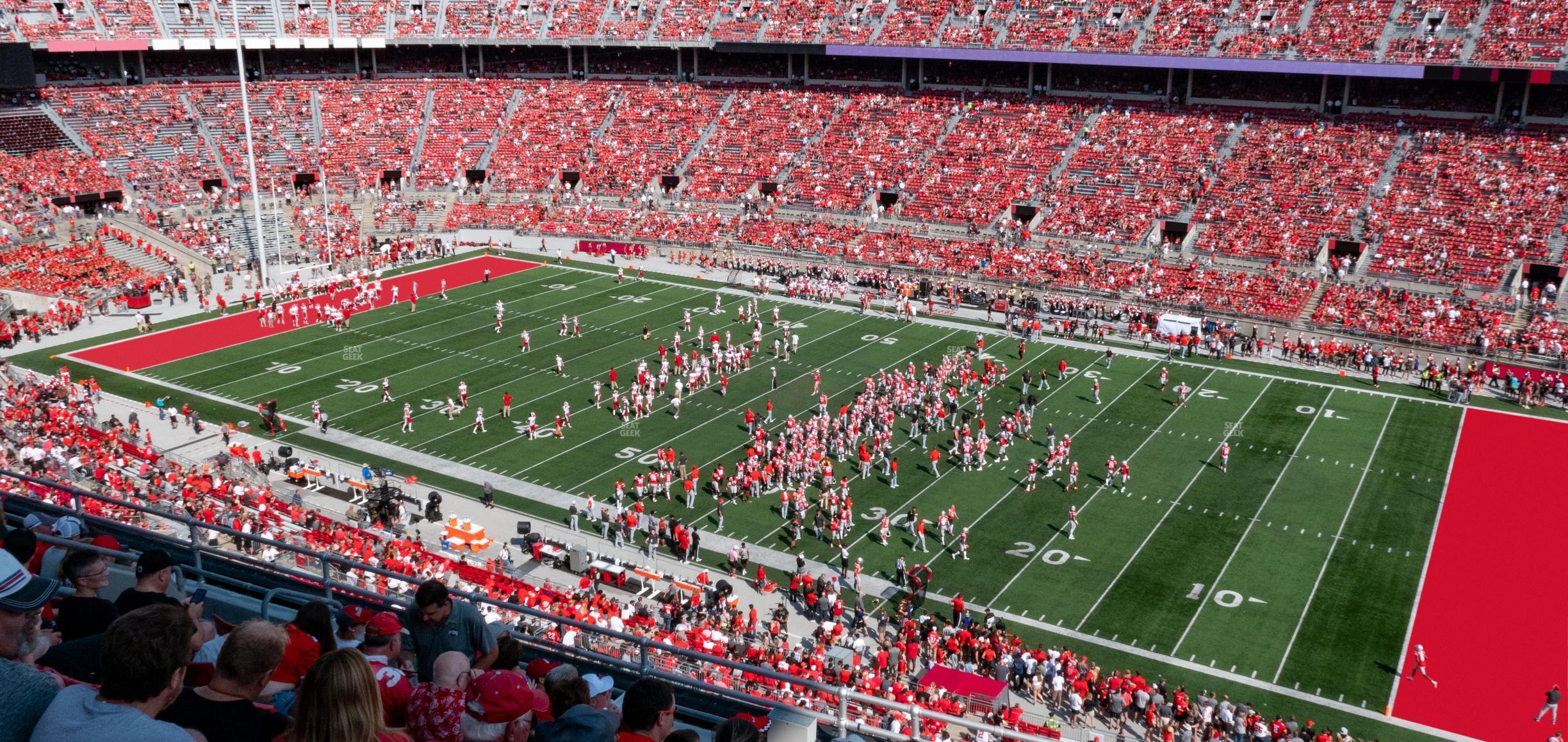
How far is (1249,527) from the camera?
2567 centimetres

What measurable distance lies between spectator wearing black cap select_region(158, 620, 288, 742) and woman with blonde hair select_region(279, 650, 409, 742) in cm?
48

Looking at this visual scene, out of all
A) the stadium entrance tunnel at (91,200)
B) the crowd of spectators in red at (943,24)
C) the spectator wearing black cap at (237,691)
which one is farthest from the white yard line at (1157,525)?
the stadium entrance tunnel at (91,200)

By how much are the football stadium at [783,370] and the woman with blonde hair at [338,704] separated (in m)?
0.02

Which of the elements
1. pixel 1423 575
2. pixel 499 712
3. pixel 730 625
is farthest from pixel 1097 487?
pixel 499 712

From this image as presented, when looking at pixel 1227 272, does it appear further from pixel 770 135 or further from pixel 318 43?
pixel 318 43

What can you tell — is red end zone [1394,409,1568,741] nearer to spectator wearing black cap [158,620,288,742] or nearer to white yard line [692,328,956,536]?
white yard line [692,328,956,536]

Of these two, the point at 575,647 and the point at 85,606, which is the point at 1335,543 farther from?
the point at 85,606

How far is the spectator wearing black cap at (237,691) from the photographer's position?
4883 millimetres

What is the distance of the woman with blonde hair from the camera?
14.4 ft

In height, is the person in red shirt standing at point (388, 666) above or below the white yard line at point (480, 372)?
above

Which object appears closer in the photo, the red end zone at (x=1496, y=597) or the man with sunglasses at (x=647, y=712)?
the man with sunglasses at (x=647, y=712)

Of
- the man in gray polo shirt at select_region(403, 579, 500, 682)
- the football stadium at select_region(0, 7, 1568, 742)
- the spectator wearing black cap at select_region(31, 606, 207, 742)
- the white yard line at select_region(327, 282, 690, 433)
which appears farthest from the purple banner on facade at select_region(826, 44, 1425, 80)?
the spectator wearing black cap at select_region(31, 606, 207, 742)

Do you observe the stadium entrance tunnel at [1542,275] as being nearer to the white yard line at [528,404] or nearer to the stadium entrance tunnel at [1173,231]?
the stadium entrance tunnel at [1173,231]

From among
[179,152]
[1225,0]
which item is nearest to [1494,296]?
[1225,0]
